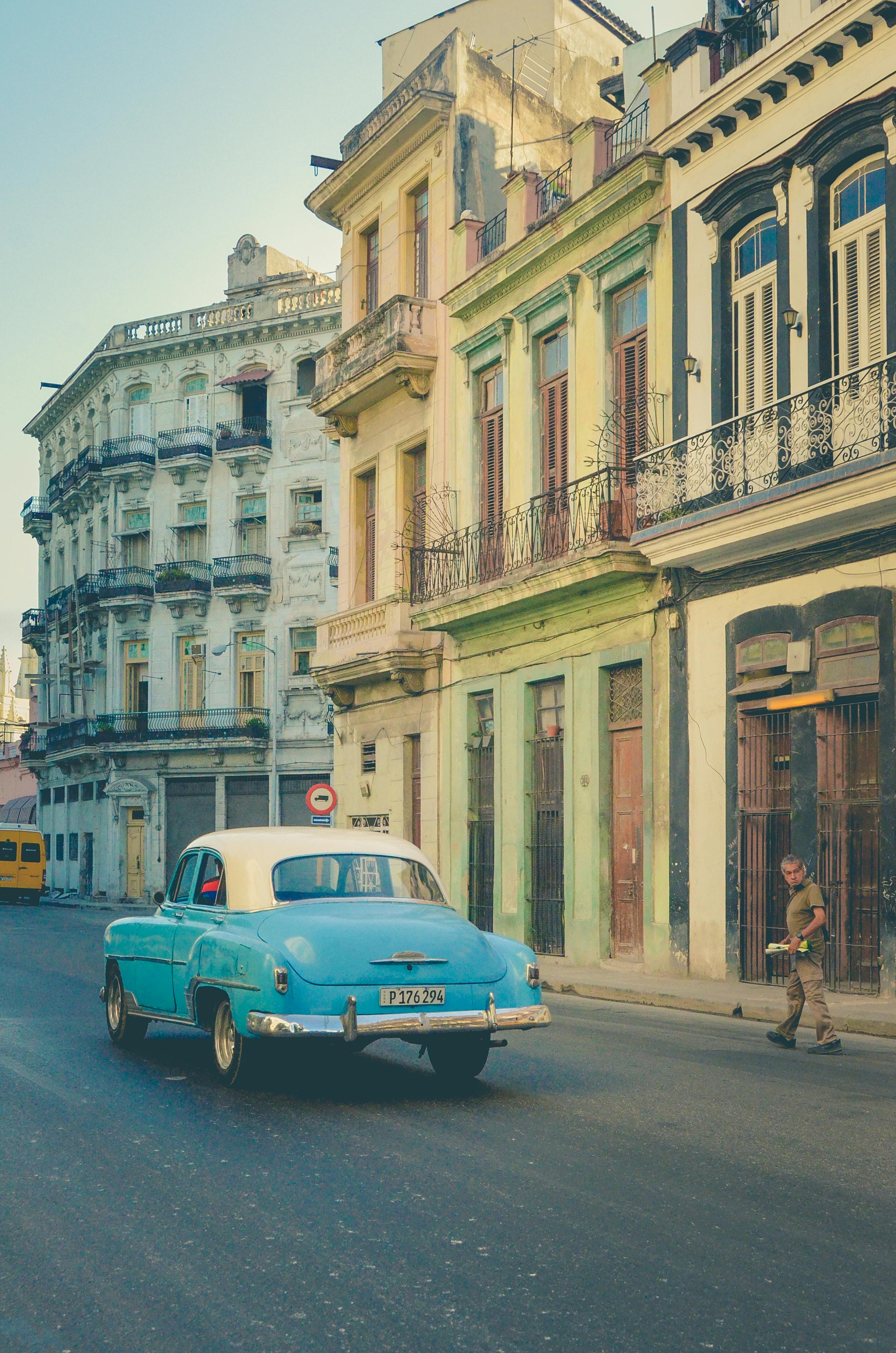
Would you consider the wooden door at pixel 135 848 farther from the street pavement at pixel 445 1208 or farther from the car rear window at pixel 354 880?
the car rear window at pixel 354 880

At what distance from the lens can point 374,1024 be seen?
27.2ft

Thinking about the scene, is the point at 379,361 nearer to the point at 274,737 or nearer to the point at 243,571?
the point at 274,737

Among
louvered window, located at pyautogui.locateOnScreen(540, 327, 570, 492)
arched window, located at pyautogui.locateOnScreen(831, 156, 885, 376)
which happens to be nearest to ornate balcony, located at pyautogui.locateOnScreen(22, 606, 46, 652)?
louvered window, located at pyautogui.locateOnScreen(540, 327, 570, 492)

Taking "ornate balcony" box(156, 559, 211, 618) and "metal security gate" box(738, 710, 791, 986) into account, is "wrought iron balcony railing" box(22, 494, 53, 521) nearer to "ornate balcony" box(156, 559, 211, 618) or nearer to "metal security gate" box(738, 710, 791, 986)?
"ornate balcony" box(156, 559, 211, 618)

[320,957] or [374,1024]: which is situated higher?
[320,957]

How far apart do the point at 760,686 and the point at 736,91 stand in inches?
278

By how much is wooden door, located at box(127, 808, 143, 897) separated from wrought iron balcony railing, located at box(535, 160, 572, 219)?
34.0m

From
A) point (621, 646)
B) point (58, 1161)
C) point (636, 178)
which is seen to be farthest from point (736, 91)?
point (58, 1161)

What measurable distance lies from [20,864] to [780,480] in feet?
132

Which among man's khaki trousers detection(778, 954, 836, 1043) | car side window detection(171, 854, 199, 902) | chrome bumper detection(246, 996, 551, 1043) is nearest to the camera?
chrome bumper detection(246, 996, 551, 1043)

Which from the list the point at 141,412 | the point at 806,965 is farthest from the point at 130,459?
the point at 806,965

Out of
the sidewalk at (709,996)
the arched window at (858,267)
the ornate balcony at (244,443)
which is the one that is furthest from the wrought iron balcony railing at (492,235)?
the ornate balcony at (244,443)

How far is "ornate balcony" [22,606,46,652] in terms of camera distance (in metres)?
63.8

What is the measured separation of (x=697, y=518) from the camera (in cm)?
1709
